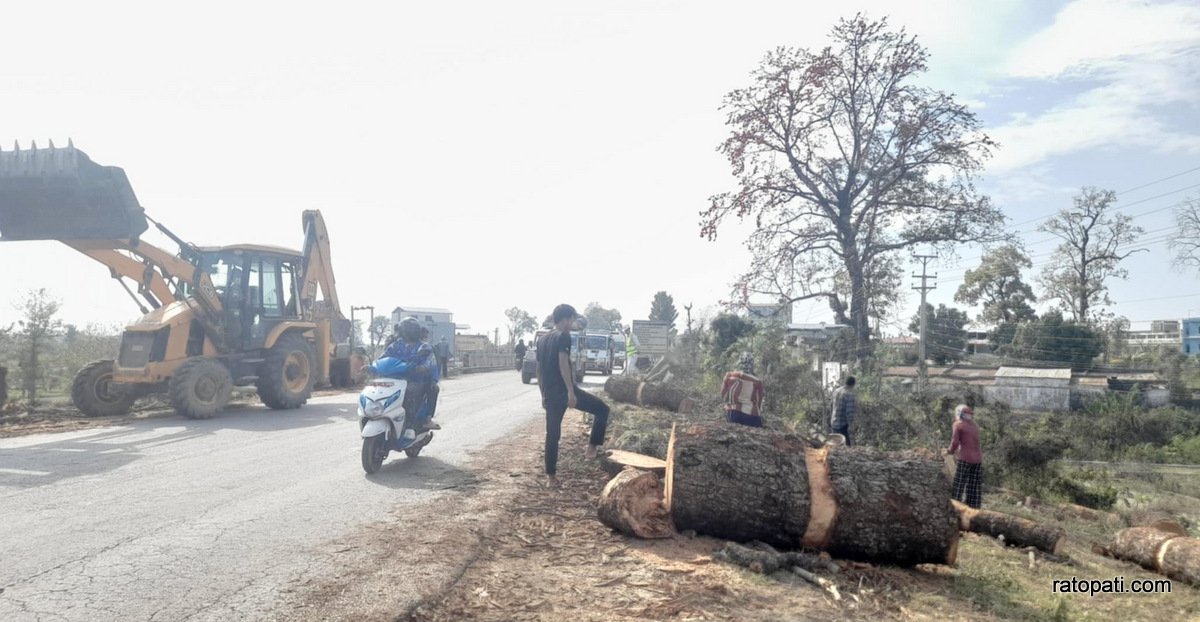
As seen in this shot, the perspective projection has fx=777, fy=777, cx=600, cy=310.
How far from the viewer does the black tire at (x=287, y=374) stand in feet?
50.4

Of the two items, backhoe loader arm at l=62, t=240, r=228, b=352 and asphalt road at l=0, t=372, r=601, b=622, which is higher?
backhoe loader arm at l=62, t=240, r=228, b=352

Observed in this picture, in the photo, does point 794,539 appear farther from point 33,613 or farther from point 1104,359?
point 1104,359

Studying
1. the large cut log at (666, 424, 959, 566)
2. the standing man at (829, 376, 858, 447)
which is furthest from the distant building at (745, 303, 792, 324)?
the large cut log at (666, 424, 959, 566)

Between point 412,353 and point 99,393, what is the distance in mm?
8837

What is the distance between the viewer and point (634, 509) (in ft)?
19.9

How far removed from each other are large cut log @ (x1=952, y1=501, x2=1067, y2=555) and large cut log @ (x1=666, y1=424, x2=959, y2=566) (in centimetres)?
166

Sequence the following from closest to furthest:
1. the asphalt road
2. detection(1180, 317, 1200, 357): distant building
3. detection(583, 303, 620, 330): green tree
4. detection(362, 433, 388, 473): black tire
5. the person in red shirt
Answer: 1. the asphalt road
2. detection(362, 433, 388, 473): black tire
3. the person in red shirt
4. detection(1180, 317, 1200, 357): distant building
5. detection(583, 303, 620, 330): green tree

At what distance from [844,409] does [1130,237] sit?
4295 centimetres

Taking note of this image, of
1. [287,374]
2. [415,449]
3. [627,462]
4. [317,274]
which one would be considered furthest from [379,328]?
[627,462]

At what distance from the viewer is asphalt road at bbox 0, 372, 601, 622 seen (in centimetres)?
430

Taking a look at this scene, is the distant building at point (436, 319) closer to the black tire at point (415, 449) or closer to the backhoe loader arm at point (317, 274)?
the backhoe loader arm at point (317, 274)

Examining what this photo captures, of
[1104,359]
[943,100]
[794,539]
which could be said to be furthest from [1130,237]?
[794,539]

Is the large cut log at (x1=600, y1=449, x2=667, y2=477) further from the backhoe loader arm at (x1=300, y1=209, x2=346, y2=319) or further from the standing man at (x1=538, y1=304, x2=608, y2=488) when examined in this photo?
the backhoe loader arm at (x1=300, y1=209, x2=346, y2=319)

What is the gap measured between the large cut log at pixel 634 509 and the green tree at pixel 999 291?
5065 cm
